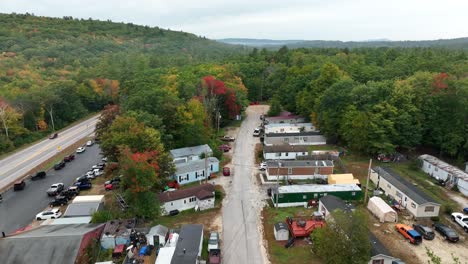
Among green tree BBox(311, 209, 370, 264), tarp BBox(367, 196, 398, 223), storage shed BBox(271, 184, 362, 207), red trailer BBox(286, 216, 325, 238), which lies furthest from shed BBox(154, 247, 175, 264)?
tarp BBox(367, 196, 398, 223)

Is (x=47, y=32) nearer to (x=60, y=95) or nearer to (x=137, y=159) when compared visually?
(x=60, y=95)

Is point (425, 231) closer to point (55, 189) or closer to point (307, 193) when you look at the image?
point (307, 193)

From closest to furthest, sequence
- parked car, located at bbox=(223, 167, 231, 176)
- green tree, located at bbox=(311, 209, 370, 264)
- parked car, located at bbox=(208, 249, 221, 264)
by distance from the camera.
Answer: green tree, located at bbox=(311, 209, 370, 264) → parked car, located at bbox=(208, 249, 221, 264) → parked car, located at bbox=(223, 167, 231, 176)

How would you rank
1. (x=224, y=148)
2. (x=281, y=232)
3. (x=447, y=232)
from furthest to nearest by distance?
(x=224, y=148)
(x=447, y=232)
(x=281, y=232)

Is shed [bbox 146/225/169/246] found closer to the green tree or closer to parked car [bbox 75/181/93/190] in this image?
the green tree

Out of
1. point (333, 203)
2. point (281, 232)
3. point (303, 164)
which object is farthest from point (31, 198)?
point (333, 203)

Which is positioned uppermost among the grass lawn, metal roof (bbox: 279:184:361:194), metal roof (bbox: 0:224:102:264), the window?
metal roof (bbox: 0:224:102:264)

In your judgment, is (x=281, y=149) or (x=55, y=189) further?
(x=281, y=149)
